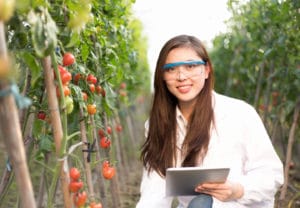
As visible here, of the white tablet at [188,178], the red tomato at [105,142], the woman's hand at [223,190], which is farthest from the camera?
the red tomato at [105,142]

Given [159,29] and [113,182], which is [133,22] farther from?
[159,29]

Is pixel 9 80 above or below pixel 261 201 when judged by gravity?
above

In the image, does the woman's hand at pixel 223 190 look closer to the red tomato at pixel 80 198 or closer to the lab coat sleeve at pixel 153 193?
the lab coat sleeve at pixel 153 193

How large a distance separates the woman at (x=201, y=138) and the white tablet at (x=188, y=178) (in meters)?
0.04

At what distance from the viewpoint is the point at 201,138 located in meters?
2.01

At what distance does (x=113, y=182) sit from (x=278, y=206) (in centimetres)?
108

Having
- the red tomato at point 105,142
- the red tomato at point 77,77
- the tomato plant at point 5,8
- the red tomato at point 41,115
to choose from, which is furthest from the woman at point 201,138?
the tomato plant at point 5,8

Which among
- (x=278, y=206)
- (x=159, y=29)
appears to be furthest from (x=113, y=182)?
(x=159, y=29)

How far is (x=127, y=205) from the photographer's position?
386cm

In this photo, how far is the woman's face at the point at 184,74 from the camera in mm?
2008

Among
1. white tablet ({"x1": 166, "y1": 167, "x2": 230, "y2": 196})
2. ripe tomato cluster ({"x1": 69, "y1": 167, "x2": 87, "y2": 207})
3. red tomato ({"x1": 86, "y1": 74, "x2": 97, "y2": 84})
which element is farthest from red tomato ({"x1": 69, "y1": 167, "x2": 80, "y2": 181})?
red tomato ({"x1": 86, "y1": 74, "x2": 97, "y2": 84})

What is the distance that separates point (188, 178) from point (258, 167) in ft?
1.03

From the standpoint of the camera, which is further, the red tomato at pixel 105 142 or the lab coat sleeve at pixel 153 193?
the red tomato at pixel 105 142

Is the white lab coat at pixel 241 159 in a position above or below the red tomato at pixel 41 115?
below
